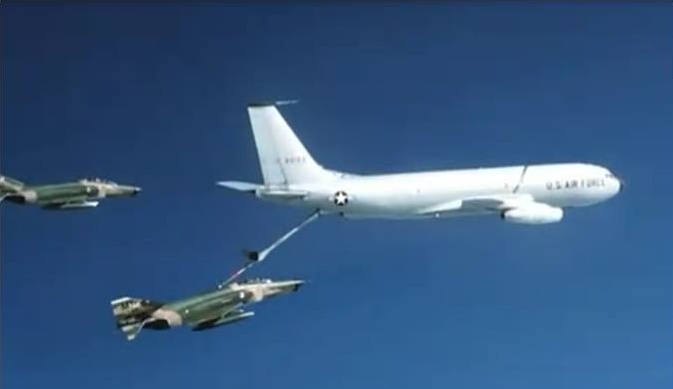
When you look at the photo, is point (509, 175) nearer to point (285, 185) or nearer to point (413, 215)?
point (413, 215)

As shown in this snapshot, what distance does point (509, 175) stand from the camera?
33.8 meters

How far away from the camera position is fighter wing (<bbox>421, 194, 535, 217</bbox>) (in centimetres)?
3312

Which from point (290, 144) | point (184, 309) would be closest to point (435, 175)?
point (290, 144)

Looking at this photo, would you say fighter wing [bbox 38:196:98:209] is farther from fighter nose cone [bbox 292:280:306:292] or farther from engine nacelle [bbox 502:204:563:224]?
engine nacelle [bbox 502:204:563:224]

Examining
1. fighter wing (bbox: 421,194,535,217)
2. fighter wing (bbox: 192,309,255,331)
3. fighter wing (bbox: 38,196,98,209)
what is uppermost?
fighter wing (bbox: 38,196,98,209)

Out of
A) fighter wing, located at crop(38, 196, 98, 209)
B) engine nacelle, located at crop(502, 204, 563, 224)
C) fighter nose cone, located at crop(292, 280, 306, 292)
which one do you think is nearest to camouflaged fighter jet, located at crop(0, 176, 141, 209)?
fighter wing, located at crop(38, 196, 98, 209)

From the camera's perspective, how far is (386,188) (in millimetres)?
33406

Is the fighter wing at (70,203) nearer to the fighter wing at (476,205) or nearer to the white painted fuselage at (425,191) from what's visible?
the white painted fuselage at (425,191)

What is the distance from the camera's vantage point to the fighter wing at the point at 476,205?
109 feet

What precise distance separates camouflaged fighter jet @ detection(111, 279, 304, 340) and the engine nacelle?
7.14m

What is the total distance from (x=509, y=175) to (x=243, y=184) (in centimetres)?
703

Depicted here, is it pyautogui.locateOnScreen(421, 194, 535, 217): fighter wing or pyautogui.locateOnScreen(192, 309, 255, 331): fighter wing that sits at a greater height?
pyautogui.locateOnScreen(421, 194, 535, 217): fighter wing

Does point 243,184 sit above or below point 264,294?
above

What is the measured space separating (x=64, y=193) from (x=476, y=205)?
34.6 ft
